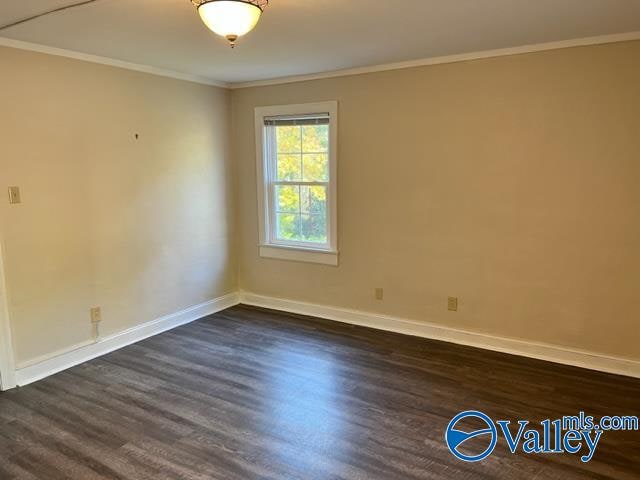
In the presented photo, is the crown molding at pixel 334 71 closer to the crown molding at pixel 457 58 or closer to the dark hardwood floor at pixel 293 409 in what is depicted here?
the crown molding at pixel 457 58

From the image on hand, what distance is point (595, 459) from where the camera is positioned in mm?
2383

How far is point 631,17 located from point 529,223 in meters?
1.44

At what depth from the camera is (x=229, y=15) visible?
2031 mm

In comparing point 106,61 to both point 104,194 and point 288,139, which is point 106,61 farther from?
point 288,139

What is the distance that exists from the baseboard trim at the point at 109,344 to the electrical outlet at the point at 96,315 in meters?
0.16

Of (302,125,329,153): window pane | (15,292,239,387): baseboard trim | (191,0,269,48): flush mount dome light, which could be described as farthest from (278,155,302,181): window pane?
(191,0,269,48): flush mount dome light

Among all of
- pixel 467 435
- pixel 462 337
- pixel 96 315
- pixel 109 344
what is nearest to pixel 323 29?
pixel 467 435

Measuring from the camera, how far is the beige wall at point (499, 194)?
3.23 m

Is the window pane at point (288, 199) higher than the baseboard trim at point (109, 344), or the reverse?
the window pane at point (288, 199)

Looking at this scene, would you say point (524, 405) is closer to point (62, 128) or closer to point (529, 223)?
point (529, 223)

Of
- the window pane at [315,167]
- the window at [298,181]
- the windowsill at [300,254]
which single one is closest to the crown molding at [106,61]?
the window at [298,181]

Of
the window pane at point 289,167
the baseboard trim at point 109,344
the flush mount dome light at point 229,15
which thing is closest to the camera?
the flush mount dome light at point 229,15

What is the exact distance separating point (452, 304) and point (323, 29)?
2.38m

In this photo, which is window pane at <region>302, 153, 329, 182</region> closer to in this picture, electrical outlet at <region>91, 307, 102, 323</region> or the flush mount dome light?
electrical outlet at <region>91, 307, 102, 323</region>
